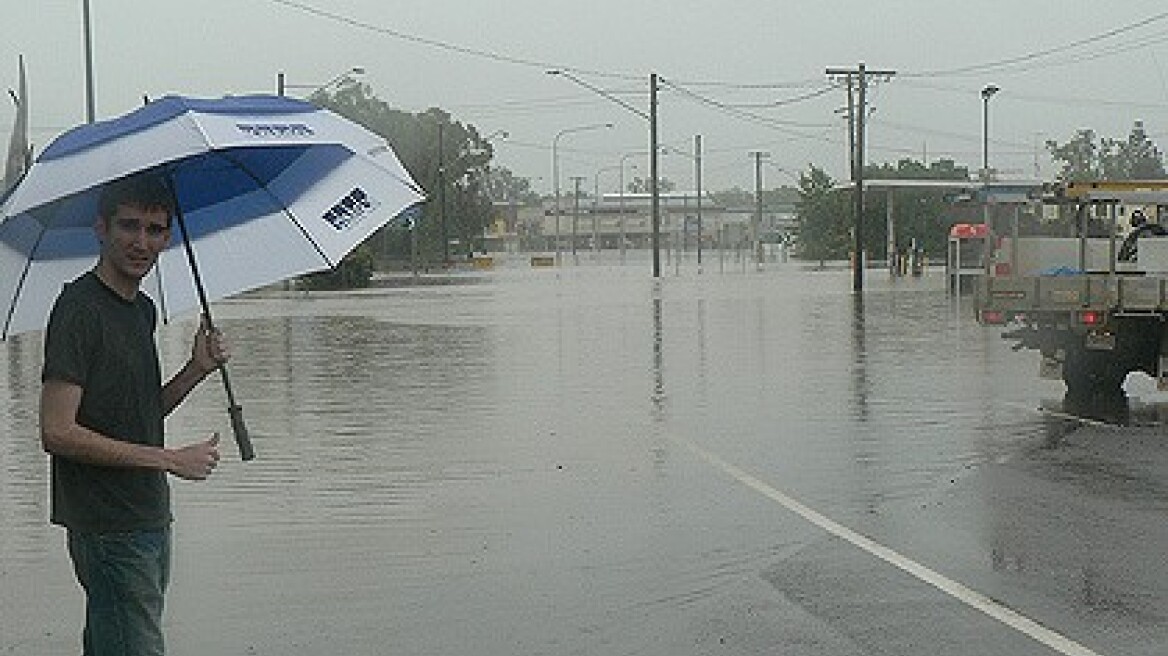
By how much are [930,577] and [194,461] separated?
16.1 feet

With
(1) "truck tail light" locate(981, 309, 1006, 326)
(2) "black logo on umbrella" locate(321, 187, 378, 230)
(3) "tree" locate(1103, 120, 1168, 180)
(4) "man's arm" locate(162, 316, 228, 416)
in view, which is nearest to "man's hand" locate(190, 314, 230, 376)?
(4) "man's arm" locate(162, 316, 228, 416)

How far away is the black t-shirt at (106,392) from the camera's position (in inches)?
196

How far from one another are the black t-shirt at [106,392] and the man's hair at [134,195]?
25 cm

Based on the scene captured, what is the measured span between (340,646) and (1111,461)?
306 inches

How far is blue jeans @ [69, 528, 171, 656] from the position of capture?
5.10 metres

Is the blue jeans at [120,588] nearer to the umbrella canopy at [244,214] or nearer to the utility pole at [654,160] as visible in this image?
the umbrella canopy at [244,214]

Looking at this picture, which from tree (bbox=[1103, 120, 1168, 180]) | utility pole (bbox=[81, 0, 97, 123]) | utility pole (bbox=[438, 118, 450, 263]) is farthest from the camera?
tree (bbox=[1103, 120, 1168, 180])

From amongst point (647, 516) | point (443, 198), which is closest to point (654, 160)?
point (443, 198)

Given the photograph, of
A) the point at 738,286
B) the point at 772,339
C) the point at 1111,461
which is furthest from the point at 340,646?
the point at 738,286

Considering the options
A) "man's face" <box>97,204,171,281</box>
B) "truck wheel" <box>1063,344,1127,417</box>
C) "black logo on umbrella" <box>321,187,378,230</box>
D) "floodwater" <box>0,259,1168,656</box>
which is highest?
"black logo on umbrella" <box>321,187,378,230</box>

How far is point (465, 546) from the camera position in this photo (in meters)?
10.1

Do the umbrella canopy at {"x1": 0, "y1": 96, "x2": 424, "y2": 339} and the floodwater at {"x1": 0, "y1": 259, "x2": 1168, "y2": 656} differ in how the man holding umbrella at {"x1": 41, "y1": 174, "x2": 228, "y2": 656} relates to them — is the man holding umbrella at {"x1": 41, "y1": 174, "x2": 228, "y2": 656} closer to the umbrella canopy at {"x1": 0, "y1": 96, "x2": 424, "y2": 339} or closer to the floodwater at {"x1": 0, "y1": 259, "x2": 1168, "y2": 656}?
the umbrella canopy at {"x1": 0, "y1": 96, "x2": 424, "y2": 339}

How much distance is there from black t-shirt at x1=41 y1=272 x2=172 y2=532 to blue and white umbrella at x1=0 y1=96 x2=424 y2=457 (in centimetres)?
71

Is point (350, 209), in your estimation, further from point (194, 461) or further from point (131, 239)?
point (194, 461)
